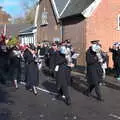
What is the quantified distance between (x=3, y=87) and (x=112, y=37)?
53.6 ft

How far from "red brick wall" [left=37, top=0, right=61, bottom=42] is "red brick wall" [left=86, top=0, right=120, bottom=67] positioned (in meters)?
6.18

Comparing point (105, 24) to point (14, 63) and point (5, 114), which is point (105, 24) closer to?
point (14, 63)

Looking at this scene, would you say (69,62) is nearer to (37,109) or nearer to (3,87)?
(37,109)

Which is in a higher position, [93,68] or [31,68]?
[93,68]

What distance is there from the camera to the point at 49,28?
44094mm

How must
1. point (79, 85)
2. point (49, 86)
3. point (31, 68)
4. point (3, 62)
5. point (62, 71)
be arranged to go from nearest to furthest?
1. point (62, 71)
2. point (31, 68)
3. point (49, 86)
4. point (79, 85)
5. point (3, 62)

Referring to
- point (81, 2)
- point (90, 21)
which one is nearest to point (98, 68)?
point (90, 21)

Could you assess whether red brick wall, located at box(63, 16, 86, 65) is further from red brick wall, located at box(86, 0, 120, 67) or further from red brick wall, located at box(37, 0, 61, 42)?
red brick wall, located at box(37, 0, 61, 42)

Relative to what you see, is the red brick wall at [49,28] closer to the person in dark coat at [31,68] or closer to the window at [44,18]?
the window at [44,18]

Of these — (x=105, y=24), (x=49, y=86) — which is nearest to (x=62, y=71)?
(x=49, y=86)

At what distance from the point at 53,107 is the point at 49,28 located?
2999 cm

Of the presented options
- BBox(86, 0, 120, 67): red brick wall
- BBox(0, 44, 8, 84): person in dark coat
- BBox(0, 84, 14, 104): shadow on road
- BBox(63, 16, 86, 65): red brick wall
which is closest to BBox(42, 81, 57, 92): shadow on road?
BBox(0, 84, 14, 104): shadow on road

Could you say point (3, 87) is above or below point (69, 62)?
below

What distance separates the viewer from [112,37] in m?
35.5
